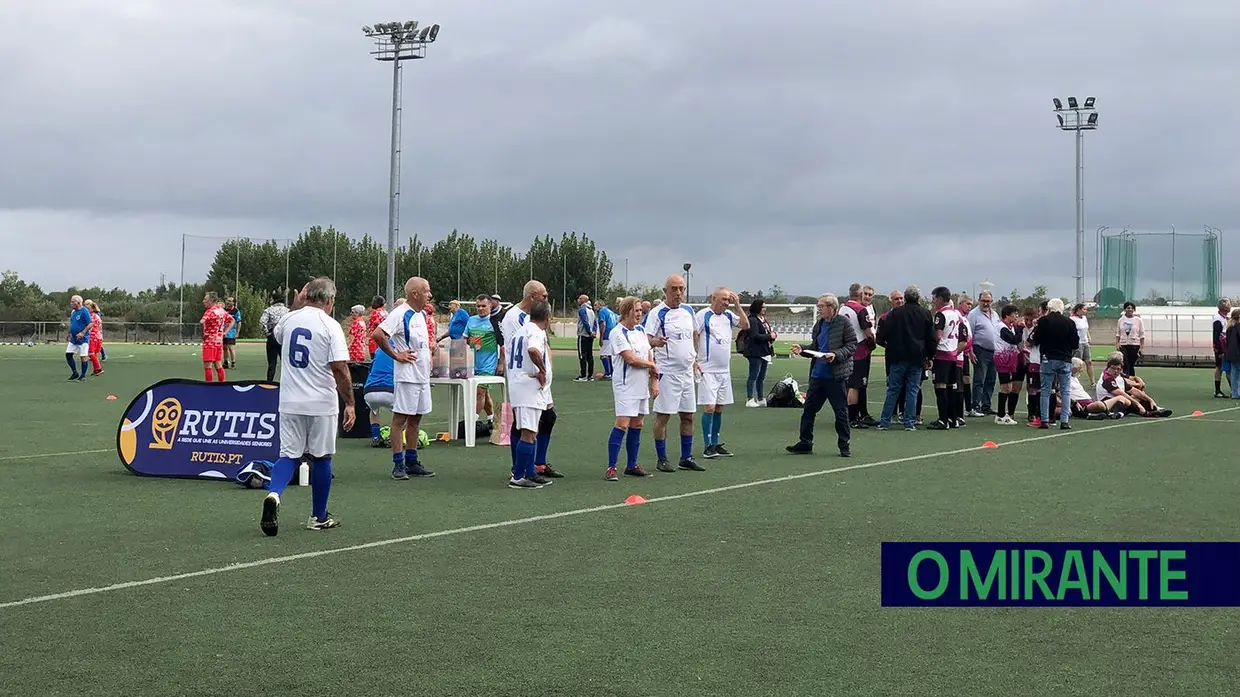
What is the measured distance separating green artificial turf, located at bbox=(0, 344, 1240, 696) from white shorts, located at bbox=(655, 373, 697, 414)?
739 millimetres

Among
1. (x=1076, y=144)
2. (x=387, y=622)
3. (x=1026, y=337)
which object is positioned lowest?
(x=387, y=622)

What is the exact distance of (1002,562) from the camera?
879 centimetres

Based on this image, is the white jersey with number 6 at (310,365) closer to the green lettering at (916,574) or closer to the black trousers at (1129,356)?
the green lettering at (916,574)

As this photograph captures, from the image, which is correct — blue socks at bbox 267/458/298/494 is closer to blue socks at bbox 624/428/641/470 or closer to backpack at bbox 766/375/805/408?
blue socks at bbox 624/428/641/470

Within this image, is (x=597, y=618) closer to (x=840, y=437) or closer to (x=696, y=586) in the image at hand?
(x=696, y=586)

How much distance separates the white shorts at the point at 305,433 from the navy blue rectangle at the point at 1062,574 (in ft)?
13.5

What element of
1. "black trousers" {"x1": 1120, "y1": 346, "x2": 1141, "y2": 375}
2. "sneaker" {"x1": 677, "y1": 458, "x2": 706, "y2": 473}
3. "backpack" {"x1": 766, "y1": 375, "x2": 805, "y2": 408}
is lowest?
"sneaker" {"x1": 677, "y1": 458, "x2": 706, "y2": 473}

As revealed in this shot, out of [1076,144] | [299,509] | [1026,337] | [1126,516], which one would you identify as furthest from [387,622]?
[1076,144]

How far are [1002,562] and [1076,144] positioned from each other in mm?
49827

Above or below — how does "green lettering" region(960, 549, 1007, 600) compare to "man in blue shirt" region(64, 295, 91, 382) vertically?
below

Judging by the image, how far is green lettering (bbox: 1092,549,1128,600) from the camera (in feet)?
26.0

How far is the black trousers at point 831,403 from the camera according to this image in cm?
1527

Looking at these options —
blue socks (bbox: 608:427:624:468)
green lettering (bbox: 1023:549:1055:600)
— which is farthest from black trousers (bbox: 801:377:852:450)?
green lettering (bbox: 1023:549:1055:600)

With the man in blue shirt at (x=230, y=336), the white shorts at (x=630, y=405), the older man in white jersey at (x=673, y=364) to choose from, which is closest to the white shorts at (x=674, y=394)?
the older man in white jersey at (x=673, y=364)
